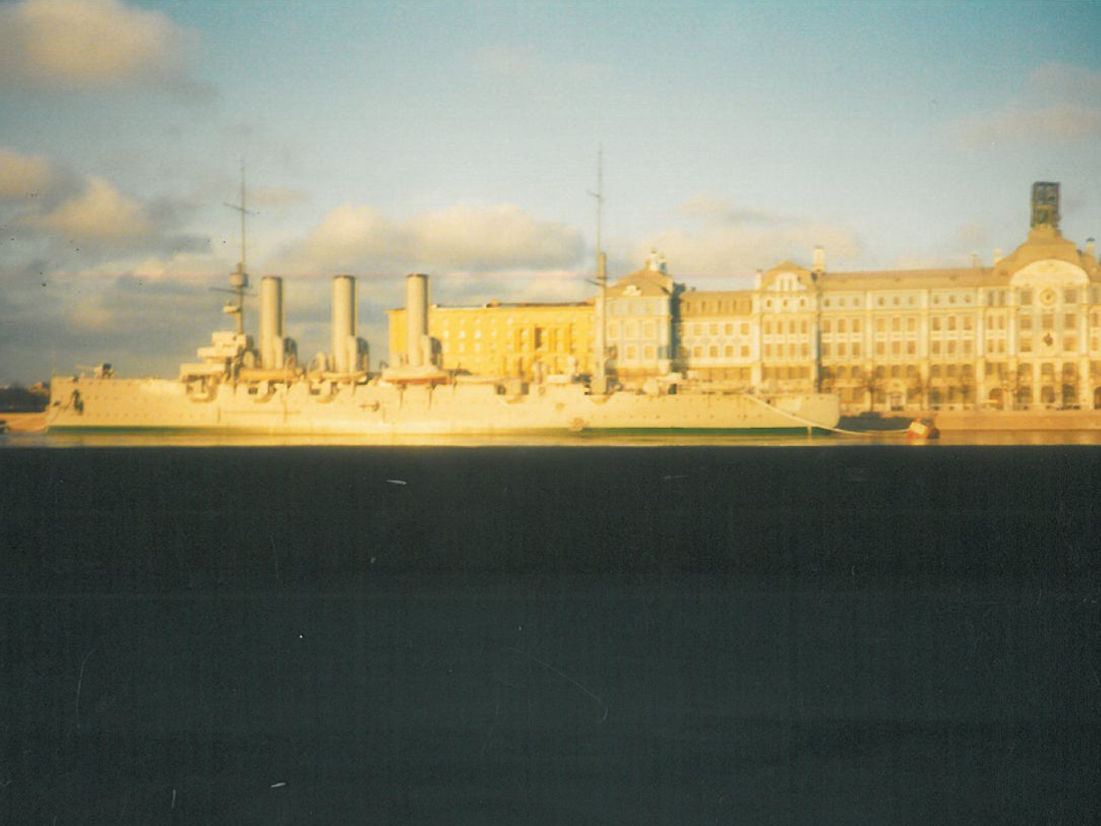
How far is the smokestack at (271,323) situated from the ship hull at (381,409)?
1045 millimetres

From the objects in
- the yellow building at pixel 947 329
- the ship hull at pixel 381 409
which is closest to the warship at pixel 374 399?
the ship hull at pixel 381 409

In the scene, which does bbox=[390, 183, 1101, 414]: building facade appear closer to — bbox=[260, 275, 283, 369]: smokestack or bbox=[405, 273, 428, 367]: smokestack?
bbox=[405, 273, 428, 367]: smokestack

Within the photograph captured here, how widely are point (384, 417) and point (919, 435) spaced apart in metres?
19.4

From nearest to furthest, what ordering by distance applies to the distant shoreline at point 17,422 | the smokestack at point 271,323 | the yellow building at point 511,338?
1. the distant shoreline at point 17,422
2. the smokestack at point 271,323
3. the yellow building at point 511,338

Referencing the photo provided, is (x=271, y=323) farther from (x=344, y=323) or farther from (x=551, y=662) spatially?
(x=551, y=662)

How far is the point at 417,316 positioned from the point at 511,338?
3558mm

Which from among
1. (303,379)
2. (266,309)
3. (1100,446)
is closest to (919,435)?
(1100,446)

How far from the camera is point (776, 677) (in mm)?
3430

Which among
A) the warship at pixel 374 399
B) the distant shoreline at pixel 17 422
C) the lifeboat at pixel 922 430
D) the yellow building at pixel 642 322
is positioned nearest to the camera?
the distant shoreline at pixel 17 422

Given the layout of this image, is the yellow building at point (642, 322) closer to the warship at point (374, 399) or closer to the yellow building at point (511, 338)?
the warship at point (374, 399)

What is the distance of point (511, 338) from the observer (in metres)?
31.0

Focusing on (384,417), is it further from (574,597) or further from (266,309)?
(574,597)

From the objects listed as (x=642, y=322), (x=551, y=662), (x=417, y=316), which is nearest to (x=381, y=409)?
(x=417, y=316)

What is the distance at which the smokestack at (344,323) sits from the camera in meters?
24.5
